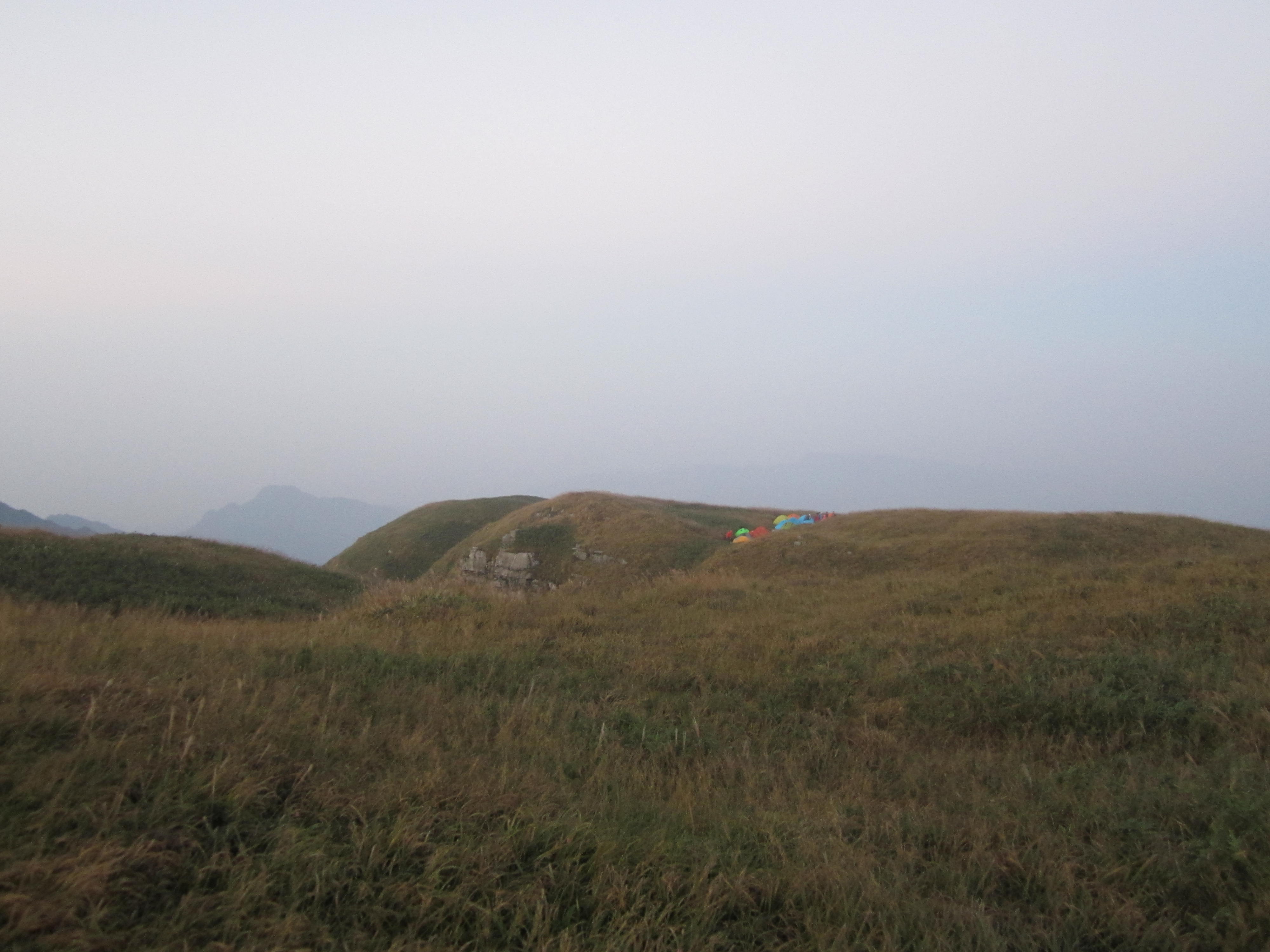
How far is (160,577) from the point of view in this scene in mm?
19484

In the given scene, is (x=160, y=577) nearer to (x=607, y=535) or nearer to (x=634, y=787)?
(x=607, y=535)

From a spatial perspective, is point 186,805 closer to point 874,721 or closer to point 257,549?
point 874,721

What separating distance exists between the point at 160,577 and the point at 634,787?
19988 mm

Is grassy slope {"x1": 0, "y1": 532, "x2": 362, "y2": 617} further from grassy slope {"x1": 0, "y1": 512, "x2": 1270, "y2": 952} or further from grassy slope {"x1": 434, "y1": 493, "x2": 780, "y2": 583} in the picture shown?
grassy slope {"x1": 434, "y1": 493, "x2": 780, "y2": 583}

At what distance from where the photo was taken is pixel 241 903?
8.46 feet

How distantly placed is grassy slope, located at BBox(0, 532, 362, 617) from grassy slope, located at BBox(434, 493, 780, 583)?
1058 cm

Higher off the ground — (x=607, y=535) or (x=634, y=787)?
(x=607, y=535)

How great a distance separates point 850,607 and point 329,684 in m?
8.20

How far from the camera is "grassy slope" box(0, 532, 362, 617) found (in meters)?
16.7

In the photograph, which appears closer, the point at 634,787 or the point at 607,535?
the point at 634,787

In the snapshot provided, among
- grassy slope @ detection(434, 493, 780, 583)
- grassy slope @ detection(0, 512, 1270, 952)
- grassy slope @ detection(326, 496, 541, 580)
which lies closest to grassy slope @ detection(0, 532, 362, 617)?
grassy slope @ detection(0, 512, 1270, 952)

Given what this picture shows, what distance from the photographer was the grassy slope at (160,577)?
16688mm

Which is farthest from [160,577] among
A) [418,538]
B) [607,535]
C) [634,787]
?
[418,538]

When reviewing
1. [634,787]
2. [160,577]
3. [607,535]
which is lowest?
[160,577]
